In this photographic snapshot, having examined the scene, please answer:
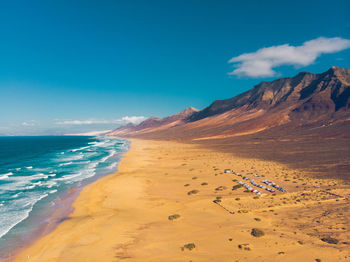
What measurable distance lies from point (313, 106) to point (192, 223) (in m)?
198

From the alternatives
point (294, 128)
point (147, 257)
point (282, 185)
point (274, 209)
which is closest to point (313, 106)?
point (294, 128)

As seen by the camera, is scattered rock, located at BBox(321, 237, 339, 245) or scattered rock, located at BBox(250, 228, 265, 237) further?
scattered rock, located at BBox(250, 228, 265, 237)

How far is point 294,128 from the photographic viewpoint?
152m

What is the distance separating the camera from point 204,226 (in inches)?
830

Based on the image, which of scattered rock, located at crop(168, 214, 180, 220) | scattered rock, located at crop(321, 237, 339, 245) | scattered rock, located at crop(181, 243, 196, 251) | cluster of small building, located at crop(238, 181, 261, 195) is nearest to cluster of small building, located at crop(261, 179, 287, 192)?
cluster of small building, located at crop(238, 181, 261, 195)

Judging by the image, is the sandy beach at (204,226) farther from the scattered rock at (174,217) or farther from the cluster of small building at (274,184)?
the cluster of small building at (274,184)

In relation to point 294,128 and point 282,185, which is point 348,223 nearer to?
point 282,185

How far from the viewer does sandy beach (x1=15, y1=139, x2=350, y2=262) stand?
16500 mm

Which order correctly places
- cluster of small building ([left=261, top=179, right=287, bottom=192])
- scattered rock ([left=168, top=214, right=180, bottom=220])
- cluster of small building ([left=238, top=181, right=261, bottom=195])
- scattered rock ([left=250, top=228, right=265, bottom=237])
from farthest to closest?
cluster of small building ([left=261, top=179, right=287, bottom=192])
cluster of small building ([left=238, top=181, right=261, bottom=195])
scattered rock ([left=168, top=214, right=180, bottom=220])
scattered rock ([left=250, top=228, right=265, bottom=237])

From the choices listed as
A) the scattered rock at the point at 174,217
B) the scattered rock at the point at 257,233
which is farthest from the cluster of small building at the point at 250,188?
the scattered rock at the point at 174,217

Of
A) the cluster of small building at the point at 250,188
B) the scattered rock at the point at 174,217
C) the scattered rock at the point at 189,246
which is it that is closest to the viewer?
the scattered rock at the point at 189,246

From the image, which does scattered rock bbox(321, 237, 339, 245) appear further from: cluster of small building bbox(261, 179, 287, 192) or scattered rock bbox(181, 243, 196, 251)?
cluster of small building bbox(261, 179, 287, 192)

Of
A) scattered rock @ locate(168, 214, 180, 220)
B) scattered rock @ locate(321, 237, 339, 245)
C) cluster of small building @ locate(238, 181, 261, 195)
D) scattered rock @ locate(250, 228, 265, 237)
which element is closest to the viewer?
scattered rock @ locate(321, 237, 339, 245)

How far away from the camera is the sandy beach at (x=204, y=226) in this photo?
16.5 metres
